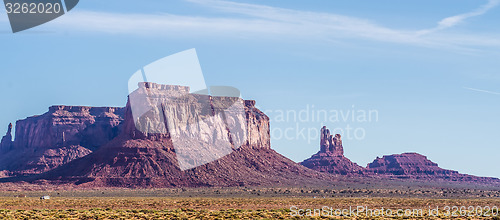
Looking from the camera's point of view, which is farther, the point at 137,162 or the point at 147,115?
the point at 147,115

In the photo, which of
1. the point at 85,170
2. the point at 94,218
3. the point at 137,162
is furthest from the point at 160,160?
the point at 94,218

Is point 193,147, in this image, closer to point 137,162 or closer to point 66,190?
point 137,162

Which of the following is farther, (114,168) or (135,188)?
(114,168)

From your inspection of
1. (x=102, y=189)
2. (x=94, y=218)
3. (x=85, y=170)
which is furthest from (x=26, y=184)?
(x=94, y=218)

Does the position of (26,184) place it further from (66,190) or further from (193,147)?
Result: (193,147)

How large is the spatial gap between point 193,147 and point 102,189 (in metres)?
43.4

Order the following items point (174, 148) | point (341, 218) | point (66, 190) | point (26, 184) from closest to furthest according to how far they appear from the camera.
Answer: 1. point (341, 218)
2. point (66, 190)
3. point (26, 184)
4. point (174, 148)

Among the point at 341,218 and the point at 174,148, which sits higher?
the point at 174,148

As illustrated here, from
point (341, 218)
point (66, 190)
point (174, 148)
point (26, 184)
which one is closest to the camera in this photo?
point (341, 218)

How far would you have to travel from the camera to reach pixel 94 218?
6284 centimetres

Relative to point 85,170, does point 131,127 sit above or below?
above

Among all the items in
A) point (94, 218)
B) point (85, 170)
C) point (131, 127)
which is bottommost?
point (94, 218)

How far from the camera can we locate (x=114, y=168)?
17312 centimetres

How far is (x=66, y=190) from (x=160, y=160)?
30702 millimetres
